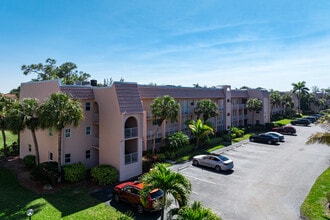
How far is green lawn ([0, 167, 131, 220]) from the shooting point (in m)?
13.7

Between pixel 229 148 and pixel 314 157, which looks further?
pixel 229 148

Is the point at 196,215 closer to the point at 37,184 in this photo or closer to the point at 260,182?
the point at 260,182

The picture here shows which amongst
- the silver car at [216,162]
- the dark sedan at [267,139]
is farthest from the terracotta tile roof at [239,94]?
the silver car at [216,162]

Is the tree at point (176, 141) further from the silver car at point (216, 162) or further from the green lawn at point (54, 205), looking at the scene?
the green lawn at point (54, 205)

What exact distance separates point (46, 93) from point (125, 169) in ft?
34.7

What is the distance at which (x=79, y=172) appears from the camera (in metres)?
19.0

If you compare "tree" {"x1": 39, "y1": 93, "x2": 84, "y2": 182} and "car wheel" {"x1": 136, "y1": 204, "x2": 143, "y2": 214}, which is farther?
"tree" {"x1": 39, "y1": 93, "x2": 84, "y2": 182}

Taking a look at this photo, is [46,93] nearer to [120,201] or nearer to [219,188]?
[120,201]

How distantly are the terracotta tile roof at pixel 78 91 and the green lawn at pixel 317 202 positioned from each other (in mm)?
19001

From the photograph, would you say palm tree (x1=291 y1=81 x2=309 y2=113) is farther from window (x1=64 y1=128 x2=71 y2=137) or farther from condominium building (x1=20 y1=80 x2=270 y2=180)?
window (x1=64 y1=128 x2=71 y2=137)

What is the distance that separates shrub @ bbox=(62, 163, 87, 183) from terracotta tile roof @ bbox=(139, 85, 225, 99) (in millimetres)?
9883

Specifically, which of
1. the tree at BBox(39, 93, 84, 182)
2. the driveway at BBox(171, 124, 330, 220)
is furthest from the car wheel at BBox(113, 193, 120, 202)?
the tree at BBox(39, 93, 84, 182)

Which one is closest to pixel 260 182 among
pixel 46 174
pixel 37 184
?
pixel 46 174

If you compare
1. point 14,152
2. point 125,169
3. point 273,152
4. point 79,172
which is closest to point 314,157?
point 273,152
